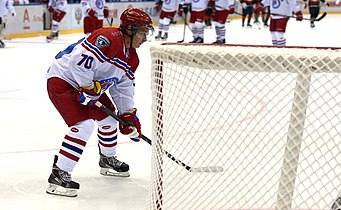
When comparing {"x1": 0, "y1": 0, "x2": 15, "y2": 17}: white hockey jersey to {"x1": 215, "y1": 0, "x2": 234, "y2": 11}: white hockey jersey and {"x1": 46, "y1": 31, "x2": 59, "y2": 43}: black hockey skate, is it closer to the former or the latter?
{"x1": 46, "y1": 31, "x2": 59, "y2": 43}: black hockey skate

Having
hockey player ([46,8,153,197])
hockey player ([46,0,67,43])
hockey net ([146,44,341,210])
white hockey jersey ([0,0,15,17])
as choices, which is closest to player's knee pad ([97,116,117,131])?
hockey player ([46,8,153,197])

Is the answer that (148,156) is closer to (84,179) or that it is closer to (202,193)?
(84,179)

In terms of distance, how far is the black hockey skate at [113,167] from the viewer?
12.2 feet

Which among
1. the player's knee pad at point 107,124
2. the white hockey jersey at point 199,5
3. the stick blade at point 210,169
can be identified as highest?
the stick blade at point 210,169

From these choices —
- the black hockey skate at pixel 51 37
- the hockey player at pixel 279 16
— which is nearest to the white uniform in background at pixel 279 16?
the hockey player at pixel 279 16

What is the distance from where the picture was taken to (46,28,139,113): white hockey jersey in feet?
10.5

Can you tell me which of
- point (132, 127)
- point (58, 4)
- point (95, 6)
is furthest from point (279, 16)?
point (132, 127)

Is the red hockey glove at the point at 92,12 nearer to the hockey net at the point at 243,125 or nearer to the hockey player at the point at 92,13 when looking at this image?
the hockey player at the point at 92,13

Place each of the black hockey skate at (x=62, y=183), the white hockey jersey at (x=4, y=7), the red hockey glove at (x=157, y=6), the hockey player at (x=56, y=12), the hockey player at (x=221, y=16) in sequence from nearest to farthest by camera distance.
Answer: the black hockey skate at (x=62, y=183) → the white hockey jersey at (x=4, y=7) → the hockey player at (x=221, y=16) → the hockey player at (x=56, y=12) → the red hockey glove at (x=157, y=6)

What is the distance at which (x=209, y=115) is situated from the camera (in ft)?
8.49

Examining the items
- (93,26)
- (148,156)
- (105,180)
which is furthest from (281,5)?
(105,180)

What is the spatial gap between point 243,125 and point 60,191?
3.34 feet

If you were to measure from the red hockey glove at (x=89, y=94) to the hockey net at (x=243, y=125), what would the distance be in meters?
0.51

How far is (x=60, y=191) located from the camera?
11.0 ft
